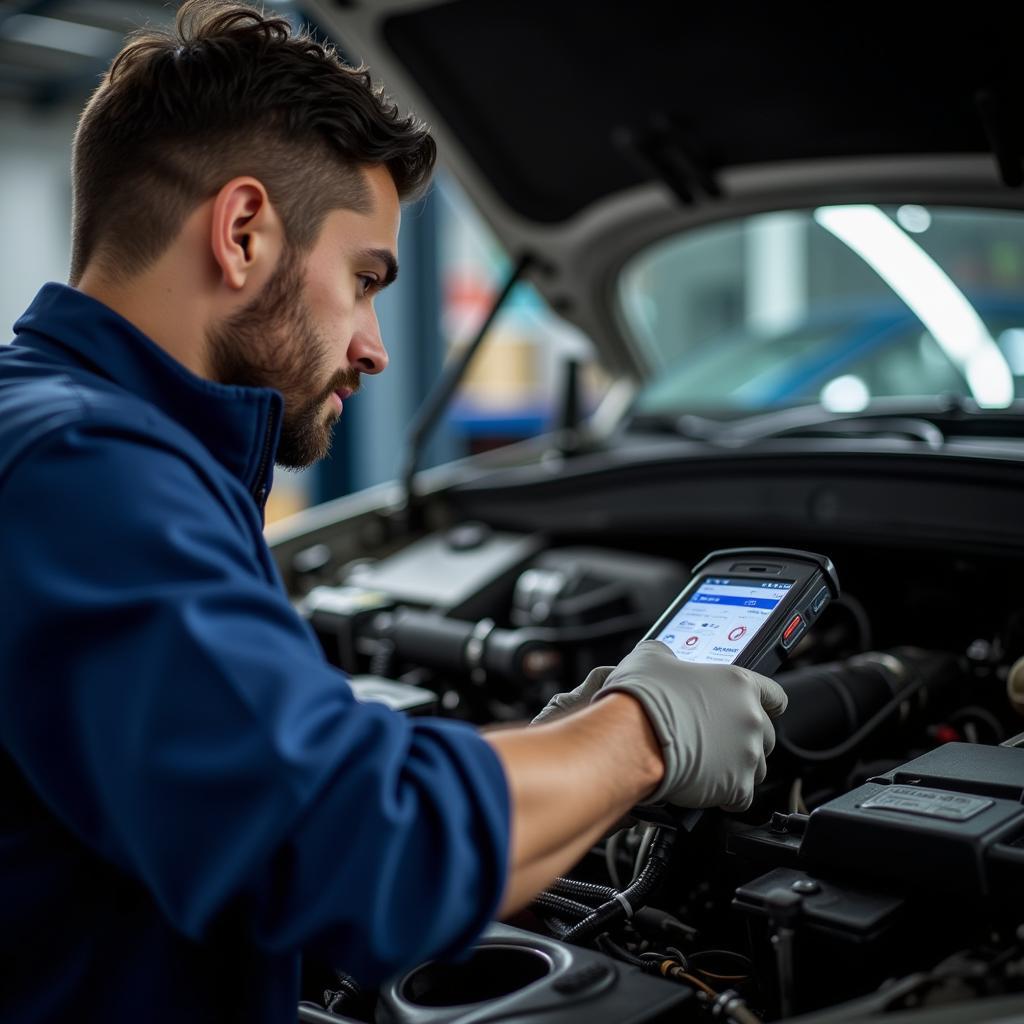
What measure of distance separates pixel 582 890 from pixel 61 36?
5.99 meters

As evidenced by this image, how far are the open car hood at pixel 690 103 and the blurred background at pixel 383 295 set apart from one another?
53 cm

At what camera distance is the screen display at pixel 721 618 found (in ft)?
4.08

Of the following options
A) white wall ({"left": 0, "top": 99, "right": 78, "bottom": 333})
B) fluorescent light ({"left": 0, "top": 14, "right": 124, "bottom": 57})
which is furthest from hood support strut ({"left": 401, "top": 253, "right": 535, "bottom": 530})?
white wall ({"left": 0, "top": 99, "right": 78, "bottom": 333})

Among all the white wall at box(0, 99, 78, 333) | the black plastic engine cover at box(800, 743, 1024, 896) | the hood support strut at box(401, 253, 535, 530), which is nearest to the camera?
the black plastic engine cover at box(800, 743, 1024, 896)

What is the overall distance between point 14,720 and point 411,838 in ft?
0.90

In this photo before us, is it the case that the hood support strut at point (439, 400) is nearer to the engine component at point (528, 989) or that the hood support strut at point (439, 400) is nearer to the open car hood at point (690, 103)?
the open car hood at point (690, 103)

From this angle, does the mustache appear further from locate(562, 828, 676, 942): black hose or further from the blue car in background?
the blue car in background

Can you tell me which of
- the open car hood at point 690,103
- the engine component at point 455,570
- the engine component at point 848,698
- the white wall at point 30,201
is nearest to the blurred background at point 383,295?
the white wall at point 30,201

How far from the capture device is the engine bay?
3.13 ft

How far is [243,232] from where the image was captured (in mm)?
989

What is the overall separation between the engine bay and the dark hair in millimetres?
654

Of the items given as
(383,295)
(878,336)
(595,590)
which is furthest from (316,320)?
(383,295)

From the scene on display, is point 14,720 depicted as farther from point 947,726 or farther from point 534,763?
point 947,726

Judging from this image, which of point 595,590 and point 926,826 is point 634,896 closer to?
point 926,826
